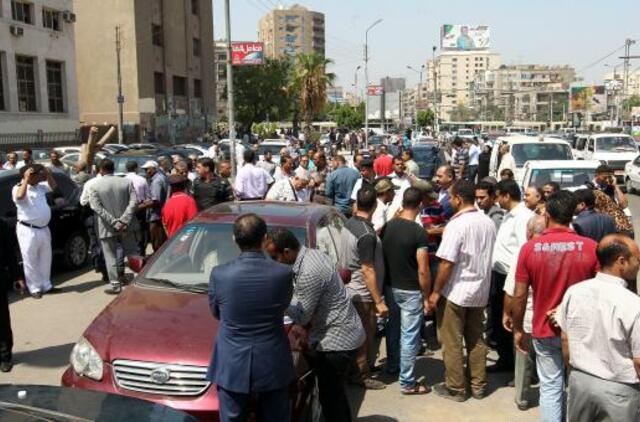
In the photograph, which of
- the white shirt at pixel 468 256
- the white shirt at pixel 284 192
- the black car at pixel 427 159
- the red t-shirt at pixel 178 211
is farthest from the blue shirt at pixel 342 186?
the black car at pixel 427 159

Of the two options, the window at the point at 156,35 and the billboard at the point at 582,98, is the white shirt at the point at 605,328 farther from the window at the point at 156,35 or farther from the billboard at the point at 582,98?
the billboard at the point at 582,98

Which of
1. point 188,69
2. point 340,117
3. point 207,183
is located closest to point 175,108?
point 188,69

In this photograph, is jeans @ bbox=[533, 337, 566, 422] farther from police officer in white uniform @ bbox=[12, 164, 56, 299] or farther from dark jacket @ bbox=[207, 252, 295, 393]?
police officer in white uniform @ bbox=[12, 164, 56, 299]

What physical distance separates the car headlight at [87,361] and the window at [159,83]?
52.3 meters

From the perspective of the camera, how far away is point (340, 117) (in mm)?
91812

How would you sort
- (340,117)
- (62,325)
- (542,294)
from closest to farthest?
(542,294) < (62,325) < (340,117)

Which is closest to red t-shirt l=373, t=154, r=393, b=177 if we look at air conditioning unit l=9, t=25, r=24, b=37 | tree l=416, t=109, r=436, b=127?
air conditioning unit l=9, t=25, r=24, b=37

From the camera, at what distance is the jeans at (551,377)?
4.52 metres

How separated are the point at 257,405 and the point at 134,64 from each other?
50.5 metres

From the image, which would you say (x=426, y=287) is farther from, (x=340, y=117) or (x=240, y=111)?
(x=340, y=117)

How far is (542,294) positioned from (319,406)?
177cm

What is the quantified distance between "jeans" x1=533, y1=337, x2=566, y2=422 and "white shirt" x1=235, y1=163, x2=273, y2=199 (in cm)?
793

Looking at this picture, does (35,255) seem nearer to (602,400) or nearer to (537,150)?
(602,400)

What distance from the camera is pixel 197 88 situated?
209 feet
